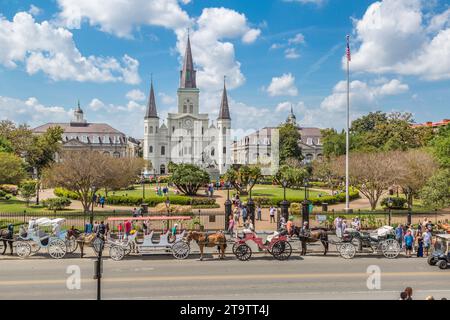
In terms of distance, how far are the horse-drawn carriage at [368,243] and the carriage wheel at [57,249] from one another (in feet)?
40.8

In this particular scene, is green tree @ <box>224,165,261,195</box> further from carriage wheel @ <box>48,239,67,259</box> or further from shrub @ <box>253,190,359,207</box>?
carriage wheel @ <box>48,239,67,259</box>

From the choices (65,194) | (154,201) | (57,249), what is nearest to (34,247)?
(57,249)

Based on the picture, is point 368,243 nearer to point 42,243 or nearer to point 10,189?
point 42,243

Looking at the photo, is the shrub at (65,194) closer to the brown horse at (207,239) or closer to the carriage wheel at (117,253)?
the carriage wheel at (117,253)

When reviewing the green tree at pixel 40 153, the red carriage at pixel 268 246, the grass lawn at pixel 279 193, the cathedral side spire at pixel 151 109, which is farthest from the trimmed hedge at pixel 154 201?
the cathedral side spire at pixel 151 109

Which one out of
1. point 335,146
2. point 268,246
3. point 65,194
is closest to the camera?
point 268,246

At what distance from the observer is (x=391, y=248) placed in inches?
747

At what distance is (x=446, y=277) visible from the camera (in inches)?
609

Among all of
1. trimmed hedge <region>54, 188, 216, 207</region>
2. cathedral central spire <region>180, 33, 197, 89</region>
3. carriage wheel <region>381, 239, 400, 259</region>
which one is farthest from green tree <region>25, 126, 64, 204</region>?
carriage wheel <region>381, 239, 400, 259</region>

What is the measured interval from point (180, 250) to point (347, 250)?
24.8 ft

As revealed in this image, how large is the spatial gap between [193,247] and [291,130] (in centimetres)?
6933
